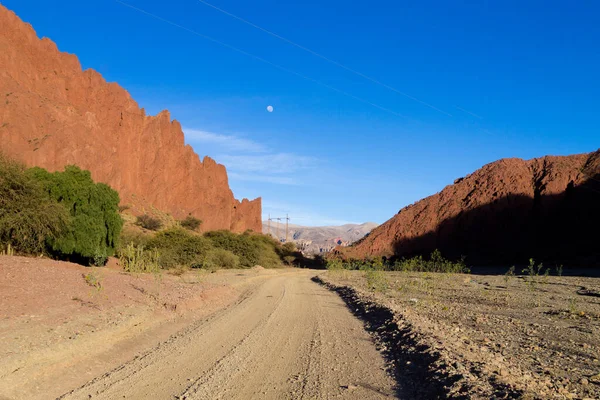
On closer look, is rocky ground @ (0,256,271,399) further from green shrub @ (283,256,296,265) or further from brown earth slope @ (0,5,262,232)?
green shrub @ (283,256,296,265)

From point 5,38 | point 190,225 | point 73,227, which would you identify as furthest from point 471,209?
point 5,38

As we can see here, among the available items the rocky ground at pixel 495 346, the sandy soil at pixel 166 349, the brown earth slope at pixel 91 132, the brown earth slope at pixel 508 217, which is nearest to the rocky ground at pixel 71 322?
the sandy soil at pixel 166 349

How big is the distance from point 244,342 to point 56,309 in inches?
206

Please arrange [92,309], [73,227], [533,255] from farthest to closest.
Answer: [533,255], [73,227], [92,309]

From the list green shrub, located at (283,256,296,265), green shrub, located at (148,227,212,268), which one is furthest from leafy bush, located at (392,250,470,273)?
green shrub, located at (283,256,296,265)

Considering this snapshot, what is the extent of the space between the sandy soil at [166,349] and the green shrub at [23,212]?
8192 mm

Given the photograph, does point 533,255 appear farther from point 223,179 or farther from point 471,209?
point 223,179

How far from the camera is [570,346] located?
8.78 metres

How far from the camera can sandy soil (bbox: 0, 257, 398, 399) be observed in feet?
20.6

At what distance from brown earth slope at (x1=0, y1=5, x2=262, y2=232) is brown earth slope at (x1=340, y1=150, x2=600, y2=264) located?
4224 centimetres

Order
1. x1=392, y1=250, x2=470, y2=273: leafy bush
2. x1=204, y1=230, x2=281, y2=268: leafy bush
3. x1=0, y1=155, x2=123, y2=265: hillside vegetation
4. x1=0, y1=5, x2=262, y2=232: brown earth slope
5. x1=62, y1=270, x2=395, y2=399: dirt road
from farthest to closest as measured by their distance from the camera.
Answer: x1=0, y1=5, x2=262, y2=232: brown earth slope
x1=204, y1=230, x2=281, y2=268: leafy bush
x1=392, y1=250, x2=470, y2=273: leafy bush
x1=0, y1=155, x2=123, y2=265: hillside vegetation
x1=62, y1=270, x2=395, y2=399: dirt road

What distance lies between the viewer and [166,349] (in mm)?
8898

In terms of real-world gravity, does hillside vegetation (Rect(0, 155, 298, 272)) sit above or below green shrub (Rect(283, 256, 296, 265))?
above

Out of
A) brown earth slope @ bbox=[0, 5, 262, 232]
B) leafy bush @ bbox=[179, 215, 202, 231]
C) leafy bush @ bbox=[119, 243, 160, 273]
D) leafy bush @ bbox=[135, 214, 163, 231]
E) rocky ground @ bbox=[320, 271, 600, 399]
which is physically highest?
→ brown earth slope @ bbox=[0, 5, 262, 232]
